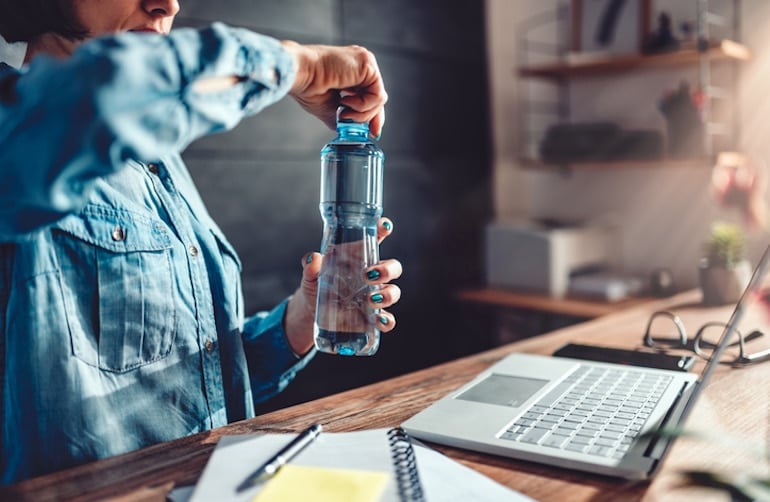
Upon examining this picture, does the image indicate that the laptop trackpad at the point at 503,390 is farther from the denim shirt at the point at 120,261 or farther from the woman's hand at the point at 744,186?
the woman's hand at the point at 744,186

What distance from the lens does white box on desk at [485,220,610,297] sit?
268 cm

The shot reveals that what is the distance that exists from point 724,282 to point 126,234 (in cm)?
144

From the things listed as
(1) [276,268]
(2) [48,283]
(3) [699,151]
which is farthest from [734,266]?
(2) [48,283]

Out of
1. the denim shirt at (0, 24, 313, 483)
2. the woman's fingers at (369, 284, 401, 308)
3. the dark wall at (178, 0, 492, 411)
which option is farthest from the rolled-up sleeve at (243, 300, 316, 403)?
the dark wall at (178, 0, 492, 411)

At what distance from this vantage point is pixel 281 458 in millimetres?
754

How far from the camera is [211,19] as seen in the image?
7.13 feet

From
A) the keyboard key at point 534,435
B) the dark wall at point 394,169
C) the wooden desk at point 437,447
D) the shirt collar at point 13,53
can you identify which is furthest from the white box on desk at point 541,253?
the shirt collar at point 13,53

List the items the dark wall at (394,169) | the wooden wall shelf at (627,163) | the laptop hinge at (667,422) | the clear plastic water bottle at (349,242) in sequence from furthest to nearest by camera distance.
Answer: the wooden wall shelf at (627,163), the dark wall at (394,169), the clear plastic water bottle at (349,242), the laptop hinge at (667,422)

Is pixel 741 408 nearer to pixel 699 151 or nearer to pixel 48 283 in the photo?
pixel 48 283

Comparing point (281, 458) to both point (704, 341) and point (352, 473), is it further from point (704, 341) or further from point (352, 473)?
point (704, 341)

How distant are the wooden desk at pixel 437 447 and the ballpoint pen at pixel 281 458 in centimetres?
7

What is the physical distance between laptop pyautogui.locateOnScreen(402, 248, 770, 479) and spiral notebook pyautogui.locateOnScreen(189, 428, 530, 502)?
0.25 ft

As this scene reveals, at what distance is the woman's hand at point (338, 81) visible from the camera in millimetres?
846

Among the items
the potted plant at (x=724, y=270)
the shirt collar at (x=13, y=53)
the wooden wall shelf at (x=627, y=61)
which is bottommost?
the potted plant at (x=724, y=270)
